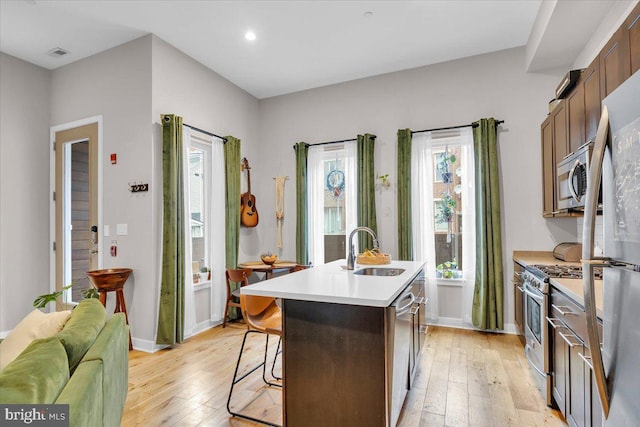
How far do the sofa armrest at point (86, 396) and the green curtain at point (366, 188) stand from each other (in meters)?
3.34

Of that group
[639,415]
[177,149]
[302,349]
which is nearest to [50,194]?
[177,149]

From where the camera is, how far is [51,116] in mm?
4195

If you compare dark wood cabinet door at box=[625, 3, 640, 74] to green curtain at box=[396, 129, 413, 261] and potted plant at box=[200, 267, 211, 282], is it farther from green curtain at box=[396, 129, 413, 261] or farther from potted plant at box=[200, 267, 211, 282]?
potted plant at box=[200, 267, 211, 282]

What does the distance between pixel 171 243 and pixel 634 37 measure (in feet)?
12.5

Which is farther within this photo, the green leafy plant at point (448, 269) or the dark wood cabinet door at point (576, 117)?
the green leafy plant at point (448, 269)

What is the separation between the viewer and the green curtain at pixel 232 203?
4.29 metres

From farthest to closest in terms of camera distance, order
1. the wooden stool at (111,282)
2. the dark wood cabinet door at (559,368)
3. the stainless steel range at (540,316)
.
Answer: the wooden stool at (111,282) → the stainless steel range at (540,316) → the dark wood cabinet door at (559,368)

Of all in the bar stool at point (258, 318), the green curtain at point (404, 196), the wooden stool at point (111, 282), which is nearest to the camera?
the bar stool at point (258, 318)

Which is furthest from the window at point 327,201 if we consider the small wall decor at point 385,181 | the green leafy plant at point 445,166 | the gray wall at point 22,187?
the gray wall at point 22,187

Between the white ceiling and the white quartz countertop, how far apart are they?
8.09 ft

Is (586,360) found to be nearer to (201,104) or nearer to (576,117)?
(576,117)

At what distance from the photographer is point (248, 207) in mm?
4801

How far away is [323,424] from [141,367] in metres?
2.02

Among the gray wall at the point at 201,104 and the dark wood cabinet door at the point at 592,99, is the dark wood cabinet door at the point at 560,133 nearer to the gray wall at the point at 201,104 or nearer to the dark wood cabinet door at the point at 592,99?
the dark wood cabinet door at the point at 592,99
